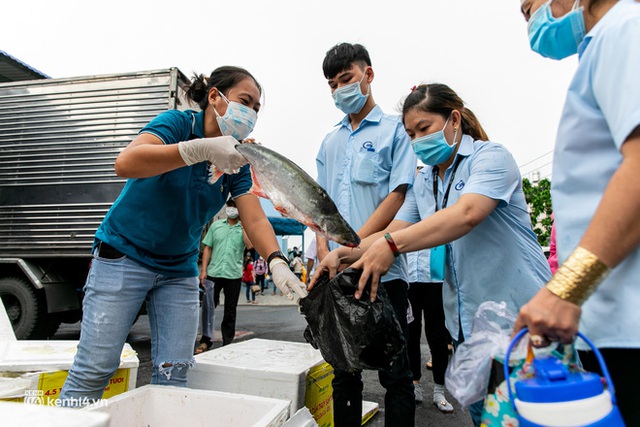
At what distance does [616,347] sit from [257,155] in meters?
→ 1.49

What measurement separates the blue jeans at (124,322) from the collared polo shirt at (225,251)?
359 centimetres

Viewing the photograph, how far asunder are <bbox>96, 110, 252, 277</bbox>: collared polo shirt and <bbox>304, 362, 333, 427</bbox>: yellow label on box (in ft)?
3.46

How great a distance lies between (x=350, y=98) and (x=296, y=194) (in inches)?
47.7

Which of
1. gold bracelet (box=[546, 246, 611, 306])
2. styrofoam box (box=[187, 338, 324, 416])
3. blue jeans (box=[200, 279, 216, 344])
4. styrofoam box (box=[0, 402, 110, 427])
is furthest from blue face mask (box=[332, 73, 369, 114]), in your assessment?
blue jeans (box=[200, 279, 216, 344])

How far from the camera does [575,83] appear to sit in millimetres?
1019

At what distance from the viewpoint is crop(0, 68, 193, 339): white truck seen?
5141 mm

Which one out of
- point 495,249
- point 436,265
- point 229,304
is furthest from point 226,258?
point 495,249

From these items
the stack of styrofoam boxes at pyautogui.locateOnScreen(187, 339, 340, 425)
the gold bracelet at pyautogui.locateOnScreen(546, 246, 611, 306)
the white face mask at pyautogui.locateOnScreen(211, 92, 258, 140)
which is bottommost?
the stack of styrofoam boxes at pyautogui.locateOnScreen(187, 339, 340, 425)

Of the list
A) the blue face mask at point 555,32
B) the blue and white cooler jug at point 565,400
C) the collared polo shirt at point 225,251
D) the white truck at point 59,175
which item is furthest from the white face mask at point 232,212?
the blue and white cooler jug at point 565,400

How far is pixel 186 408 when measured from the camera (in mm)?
1827

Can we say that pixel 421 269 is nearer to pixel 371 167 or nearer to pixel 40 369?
pixel 371 167

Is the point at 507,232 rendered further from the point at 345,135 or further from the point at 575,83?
the point at 345,135

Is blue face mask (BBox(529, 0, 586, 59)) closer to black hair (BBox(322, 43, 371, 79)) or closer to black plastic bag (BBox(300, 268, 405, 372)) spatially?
black plastic bag (BBox(300, 268, 405, 372))

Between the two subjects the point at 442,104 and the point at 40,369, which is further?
the point at 40,369
